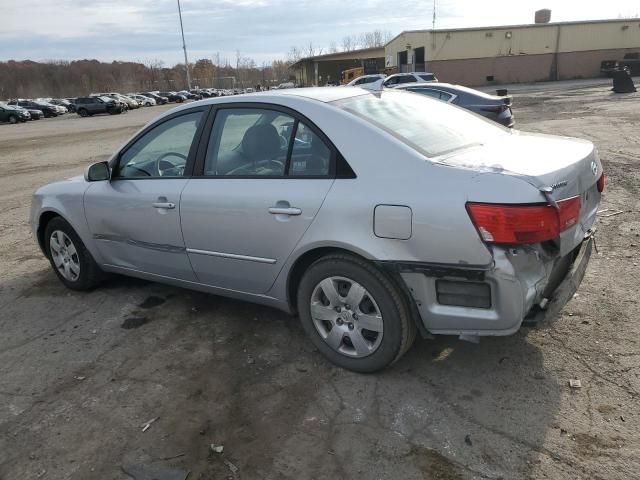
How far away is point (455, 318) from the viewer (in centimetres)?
274

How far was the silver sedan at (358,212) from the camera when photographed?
260cm

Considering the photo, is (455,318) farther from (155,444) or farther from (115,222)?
(115,222)

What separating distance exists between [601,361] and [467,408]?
0.98 meters

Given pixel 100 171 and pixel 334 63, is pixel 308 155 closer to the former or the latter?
pixel 100 171

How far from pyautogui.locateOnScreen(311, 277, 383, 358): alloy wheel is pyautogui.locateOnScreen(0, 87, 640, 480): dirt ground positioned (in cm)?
21

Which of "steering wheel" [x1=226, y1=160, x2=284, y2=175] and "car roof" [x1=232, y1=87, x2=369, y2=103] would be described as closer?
"steering wheel" [x1=226, y1=160, x2=284, y2=175]

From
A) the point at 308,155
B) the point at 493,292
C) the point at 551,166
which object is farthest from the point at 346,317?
the point at 551,166

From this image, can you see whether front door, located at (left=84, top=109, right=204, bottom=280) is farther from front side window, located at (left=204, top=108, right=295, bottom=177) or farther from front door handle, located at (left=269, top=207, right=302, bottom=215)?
front door handle, located at (left=269, top=207, right=302, bottom=215)

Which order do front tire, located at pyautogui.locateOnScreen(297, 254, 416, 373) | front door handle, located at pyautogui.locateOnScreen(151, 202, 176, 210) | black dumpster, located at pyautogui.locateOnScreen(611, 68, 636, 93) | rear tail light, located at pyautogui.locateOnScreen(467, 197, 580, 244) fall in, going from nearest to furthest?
rear tail light, located at pyautogui.locateOnScreen(467, 197, 580, 244) → front tire, located at pyautogui.locateOnScreen(297, 254, 416, 373) → front door handle, located at pyautogui.locateOnScreen(151, 202, 176, 210) → black dumpster, located at pyautogui.locateOnScreen(611, 68, 636, 93)

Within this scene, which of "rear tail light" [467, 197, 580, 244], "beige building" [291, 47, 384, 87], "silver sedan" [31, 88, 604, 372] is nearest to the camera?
"rear tail light" [467, 197, 580, 244]

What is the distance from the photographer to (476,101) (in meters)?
11.3

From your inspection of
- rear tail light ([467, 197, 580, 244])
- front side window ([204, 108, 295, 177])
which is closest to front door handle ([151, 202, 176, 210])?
front side window ([204, 108, 295, 177])

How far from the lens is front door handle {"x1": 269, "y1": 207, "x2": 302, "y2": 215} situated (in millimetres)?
3082

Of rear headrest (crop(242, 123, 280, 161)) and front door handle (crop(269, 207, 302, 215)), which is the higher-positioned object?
rear headrest (crop(242, 123, 280, 161))
